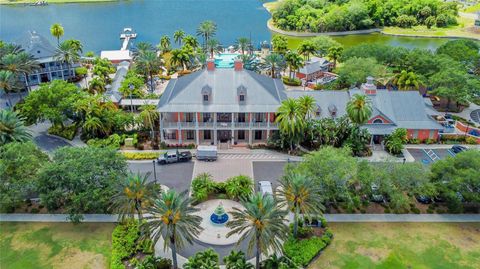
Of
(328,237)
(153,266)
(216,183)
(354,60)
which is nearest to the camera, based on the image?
(153,266)

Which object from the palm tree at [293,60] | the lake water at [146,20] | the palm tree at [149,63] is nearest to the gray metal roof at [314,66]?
the palm tree at [293,60]

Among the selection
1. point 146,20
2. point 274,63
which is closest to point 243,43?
point 274,63

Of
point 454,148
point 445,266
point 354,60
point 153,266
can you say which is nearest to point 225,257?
point 153,266

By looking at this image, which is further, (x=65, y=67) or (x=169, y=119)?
(x=65, y=67)

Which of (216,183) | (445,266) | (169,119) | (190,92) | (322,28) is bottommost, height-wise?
(445,266)

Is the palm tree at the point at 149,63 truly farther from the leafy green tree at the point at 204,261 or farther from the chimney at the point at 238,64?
the leafy green tree at the point at 204,261

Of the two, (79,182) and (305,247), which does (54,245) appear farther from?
(305,247)

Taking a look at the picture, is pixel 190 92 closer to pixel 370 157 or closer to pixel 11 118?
pixel 11 118
